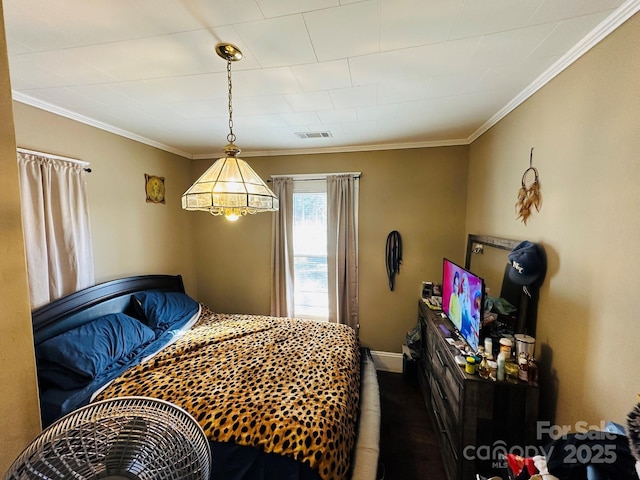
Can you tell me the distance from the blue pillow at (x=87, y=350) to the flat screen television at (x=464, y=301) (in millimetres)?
2529

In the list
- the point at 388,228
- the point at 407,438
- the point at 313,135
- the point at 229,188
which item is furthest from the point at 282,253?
the point at 407,438

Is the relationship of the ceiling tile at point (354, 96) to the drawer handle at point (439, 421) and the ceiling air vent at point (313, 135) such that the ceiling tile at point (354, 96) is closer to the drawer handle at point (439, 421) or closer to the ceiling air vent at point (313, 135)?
the ceiling air vent at point (313, 135)

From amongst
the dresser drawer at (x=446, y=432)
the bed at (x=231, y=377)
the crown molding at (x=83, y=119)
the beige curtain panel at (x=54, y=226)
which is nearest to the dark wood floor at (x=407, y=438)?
the dresser drawer at (x=446, y=432)

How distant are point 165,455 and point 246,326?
6.55 ft

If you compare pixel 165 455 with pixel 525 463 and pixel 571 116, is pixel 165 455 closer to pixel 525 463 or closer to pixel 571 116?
pixel 525 463

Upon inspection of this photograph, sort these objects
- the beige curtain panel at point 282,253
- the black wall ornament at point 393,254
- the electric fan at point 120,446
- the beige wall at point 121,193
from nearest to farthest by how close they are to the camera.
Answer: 1. the electric fan at point 120,446
2. the beige wall at point 121,193
3. the black wall ornament at point 393,254
4. the beige curtain panel at point 282,253

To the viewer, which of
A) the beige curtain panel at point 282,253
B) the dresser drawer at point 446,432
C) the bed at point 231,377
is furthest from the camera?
the beige curtain panel at point 282,253

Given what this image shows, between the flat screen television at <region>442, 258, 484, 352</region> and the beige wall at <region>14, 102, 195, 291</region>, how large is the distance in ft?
10.2

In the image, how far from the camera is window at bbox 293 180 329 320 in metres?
3.35

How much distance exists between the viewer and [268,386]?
5.58 ft

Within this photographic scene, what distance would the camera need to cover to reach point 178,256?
134 inches

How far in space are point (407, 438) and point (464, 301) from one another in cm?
124

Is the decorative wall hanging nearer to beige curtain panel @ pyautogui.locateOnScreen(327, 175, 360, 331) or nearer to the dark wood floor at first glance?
beige curtain panel @ pyautogui.locateOnScreen(327, 175, 360, 331)

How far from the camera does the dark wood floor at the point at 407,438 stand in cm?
186
